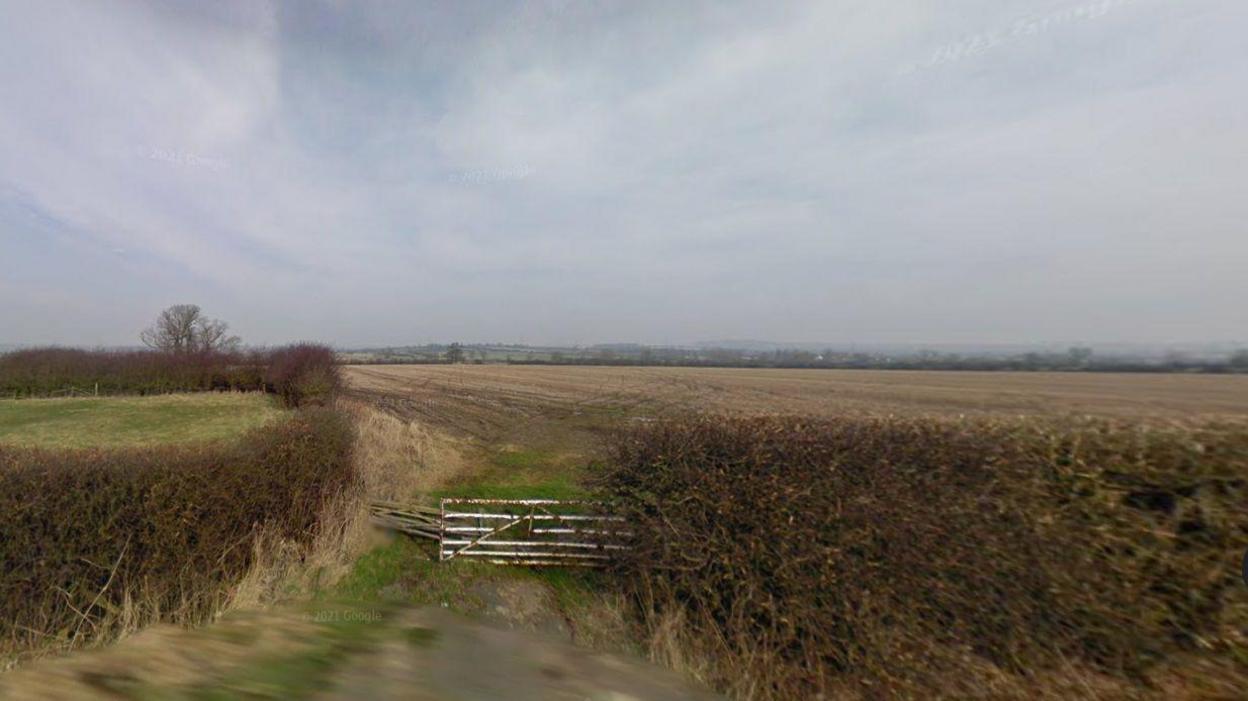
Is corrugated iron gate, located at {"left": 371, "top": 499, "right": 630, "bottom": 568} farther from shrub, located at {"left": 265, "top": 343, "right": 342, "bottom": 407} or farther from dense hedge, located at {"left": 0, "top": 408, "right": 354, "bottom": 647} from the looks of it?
shrub, located at {"left": 265, "top": 343, "right": 342, "bottom": 407}

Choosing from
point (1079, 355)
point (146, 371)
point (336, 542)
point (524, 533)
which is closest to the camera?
point (336, 542)

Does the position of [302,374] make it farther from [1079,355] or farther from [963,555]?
[1079,355]

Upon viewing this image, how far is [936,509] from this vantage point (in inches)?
148

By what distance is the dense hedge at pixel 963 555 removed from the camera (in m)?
3.54

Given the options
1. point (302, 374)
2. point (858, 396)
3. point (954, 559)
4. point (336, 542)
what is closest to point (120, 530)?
point (336, 542)

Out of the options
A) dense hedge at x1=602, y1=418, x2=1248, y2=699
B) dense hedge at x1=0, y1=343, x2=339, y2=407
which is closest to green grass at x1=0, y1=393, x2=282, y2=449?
dense hedge at x1=0, y1=343, x2=339, y2=407

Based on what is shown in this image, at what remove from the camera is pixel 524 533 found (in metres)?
6.08

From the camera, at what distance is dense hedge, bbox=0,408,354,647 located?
12.1 ft

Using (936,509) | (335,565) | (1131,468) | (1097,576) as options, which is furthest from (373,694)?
(1131,468)

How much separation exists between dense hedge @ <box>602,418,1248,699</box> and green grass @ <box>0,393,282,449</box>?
14.5 metres

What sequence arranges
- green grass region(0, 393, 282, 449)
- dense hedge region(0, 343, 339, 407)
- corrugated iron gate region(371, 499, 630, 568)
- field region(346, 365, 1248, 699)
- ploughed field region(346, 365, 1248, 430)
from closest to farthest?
field region(346, 365, 1248, 699), corrugated iron gate region(371, 499, 630, 568), ploughed field region(346, 365, 1248, 430), green grass region(0, 393, 282, 449), dense hedge region(0, 343, 339, 407)

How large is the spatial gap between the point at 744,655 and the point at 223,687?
3.45m

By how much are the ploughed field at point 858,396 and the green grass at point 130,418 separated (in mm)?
6264

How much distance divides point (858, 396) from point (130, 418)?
30.7 meters
